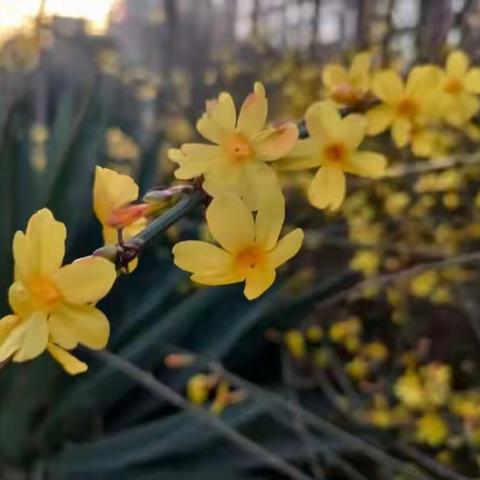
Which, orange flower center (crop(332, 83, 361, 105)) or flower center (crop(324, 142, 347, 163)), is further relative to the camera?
orange flower center (crop(332, 83, 361, 105))

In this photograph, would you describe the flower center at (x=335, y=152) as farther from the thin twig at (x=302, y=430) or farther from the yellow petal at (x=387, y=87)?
the thin twig at (x=302, y=430)

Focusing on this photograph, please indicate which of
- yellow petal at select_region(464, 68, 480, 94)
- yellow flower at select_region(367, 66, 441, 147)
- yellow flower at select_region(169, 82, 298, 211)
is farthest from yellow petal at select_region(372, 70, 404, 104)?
yellow flower at select_region(169, 82, 298, 211)

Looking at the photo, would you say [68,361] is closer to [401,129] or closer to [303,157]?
[303,157]

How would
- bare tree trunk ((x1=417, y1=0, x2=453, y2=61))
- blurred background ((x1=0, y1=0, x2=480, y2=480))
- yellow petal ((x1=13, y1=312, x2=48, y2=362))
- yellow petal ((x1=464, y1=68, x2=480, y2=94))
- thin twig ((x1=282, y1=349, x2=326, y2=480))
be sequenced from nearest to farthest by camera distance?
1. yellow petal ((x1=13, y1=312, x2=48, y2=362))
2. yellow petal ((x1=464, y1=68, x2=480, y2=94))
3. thin twig ((x1=282, y1=349, x2=326, y2=480))
4. blurred background ((x1=0, y1=0, x2=480, y2=480))
5. bare tree trunk ((x1=417, y1=0, x2=453, y2=61))

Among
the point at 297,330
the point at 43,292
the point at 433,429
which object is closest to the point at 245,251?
the point at 43,292

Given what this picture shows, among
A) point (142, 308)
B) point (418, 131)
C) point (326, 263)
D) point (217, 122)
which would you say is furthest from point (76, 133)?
point (217, 122)

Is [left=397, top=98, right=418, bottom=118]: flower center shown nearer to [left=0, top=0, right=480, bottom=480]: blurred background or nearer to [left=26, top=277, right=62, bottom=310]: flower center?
[left=26, top=277, right=62, bottom=310]: flower center
